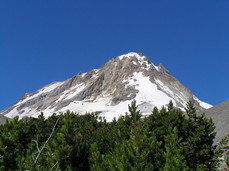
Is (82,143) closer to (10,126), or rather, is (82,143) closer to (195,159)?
(10,126)

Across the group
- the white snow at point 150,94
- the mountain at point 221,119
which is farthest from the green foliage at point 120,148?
the white snow at point 150,94

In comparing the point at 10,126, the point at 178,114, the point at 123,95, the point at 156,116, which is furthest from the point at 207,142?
the point at 123,95

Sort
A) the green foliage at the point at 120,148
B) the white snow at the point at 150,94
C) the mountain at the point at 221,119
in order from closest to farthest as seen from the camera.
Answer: the green foliage at the point at 120,148 → the mountain at the point at 221,119 → the white snow at the point at 150,94

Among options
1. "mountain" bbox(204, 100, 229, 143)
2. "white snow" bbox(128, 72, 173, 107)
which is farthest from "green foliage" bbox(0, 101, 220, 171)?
"white snow" bbox(128, 72, 173, 107)

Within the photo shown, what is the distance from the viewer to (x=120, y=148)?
13.9 metres

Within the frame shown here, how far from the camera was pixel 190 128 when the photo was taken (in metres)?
20.9

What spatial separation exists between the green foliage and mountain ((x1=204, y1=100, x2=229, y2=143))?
1321 centimetres

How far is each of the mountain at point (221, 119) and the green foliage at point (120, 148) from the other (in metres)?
13.2

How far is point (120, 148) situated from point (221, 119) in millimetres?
30917

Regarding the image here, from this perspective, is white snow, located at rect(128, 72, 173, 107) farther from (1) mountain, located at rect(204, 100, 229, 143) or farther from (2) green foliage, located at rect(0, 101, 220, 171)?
(2) green foliage, located at rect(0, 101, 220, 171)

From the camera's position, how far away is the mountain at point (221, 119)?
33.7m

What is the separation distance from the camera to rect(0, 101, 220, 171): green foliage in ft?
41.9

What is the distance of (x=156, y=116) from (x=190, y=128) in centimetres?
392

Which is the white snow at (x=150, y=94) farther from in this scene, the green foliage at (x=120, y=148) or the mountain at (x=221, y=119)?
the green foliage at (x=120, y=148)
